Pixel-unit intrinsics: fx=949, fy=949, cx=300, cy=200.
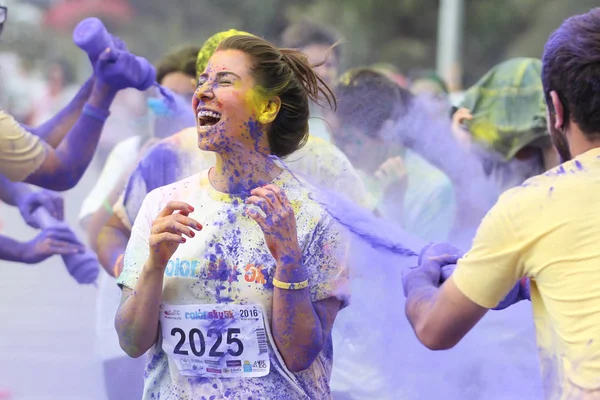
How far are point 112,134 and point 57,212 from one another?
645mm

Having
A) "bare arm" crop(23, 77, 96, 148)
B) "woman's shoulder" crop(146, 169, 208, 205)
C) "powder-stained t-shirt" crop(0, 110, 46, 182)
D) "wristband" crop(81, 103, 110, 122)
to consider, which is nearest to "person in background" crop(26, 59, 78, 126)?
"bare arm" crop(23, 77, 96, 148)

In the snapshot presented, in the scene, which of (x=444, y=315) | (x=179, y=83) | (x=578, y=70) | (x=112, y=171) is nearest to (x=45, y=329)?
(x=112, y=171)

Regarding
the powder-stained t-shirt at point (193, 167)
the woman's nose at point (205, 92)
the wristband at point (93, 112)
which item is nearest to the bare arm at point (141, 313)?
the woman's nose at point (205, 92)

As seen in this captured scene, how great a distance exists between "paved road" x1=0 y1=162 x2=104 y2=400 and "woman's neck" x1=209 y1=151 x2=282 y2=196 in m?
1.80

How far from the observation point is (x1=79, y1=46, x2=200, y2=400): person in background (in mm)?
3484

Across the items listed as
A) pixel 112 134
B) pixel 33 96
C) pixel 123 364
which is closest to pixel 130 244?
pixel 123 364

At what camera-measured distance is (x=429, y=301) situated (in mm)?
2045

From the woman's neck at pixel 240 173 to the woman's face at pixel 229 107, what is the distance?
0.03m

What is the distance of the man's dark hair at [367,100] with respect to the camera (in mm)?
3666

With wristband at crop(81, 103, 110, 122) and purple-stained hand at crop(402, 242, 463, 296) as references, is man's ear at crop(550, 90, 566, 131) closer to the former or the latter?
purple-stained hand at crop(402, 242, 463, 296)

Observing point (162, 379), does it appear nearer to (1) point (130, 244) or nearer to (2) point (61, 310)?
(1) point (130, 244)

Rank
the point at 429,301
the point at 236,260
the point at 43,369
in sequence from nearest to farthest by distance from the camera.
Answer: the point at 429,301 < the point at 236,260 < the point at 43,369

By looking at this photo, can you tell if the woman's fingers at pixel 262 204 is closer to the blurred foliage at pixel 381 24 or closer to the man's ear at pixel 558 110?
the man's ear at pixel 558 110

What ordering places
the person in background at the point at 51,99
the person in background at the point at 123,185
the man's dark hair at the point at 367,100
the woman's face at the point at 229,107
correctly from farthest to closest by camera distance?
1. the person in background at the point at 51,99
2. the man's dark hair at the point at 367,100
3. the person in background at the point at 123,185
4. the woman's face at the point at 229,107
